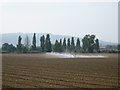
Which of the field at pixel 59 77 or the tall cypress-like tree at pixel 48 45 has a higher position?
the tall cypress-like tree at pixel 48 45

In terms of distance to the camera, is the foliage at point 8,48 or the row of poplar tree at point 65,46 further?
the foliage at point 8,48

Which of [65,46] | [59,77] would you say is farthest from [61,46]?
[59,77]

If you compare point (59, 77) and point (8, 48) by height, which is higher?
point (8, 48)

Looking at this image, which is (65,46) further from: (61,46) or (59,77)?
(59,77)

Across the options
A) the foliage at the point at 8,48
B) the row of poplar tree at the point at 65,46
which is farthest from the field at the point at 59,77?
the foliage at the point at 8,48

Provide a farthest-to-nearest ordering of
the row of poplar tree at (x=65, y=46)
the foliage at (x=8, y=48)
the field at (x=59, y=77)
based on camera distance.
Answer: the foliage at (x=8, y=48)
the row of poplar tree at (x=65, y=46)
the field at (x=59, y=77)

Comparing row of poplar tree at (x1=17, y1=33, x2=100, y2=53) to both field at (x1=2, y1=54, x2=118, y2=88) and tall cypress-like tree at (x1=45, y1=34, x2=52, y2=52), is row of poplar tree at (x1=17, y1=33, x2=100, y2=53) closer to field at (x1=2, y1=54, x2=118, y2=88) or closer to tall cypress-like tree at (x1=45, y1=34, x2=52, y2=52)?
tall cypress-like tree at (x1=45, y1=34, x2=52, y2=52)

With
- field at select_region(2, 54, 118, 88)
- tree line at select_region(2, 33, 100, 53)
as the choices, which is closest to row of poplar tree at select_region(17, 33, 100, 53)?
tree line at select_region(2, 33, 100, 53)

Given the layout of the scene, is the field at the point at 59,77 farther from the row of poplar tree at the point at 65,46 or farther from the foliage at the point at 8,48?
the foliage at the point at 8,48

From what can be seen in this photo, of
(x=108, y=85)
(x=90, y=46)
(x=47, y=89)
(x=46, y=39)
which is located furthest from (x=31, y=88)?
(x=46, y=39)

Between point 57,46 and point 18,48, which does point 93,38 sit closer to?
point 57,46

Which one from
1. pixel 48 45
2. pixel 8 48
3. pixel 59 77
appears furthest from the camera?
pixel 8 48

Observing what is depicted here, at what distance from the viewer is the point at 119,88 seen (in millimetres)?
9852

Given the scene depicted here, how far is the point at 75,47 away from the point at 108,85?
90002 mm
